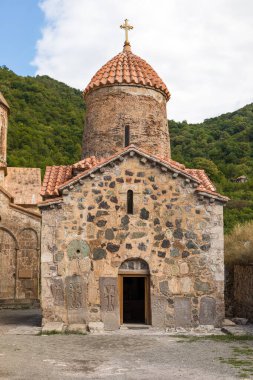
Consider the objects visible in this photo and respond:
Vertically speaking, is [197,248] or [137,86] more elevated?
[137,86]

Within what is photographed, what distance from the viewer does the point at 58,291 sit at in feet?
31.9

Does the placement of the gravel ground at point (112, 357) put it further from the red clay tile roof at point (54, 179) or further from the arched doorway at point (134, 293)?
the red clay tile roof at point (54, 179)

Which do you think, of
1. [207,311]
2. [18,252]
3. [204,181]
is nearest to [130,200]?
[204,181]

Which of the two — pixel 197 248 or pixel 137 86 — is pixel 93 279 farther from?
pixel 137 86

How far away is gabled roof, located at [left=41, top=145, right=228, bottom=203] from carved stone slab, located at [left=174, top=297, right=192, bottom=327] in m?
2.45

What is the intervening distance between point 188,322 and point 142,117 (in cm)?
550

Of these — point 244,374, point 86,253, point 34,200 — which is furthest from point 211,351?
point 34,200

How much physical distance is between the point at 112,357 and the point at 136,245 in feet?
10.9

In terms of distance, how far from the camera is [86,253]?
9.88 m

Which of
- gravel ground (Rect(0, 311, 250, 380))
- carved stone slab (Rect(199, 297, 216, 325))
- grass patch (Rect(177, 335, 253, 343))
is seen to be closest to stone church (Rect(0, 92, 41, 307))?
gravel ground (Rect(0, 311, 250, 380))

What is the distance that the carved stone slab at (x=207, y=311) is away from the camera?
9.78 m

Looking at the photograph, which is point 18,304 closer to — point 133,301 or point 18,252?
point 18,252

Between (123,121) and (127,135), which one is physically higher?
(123,121)

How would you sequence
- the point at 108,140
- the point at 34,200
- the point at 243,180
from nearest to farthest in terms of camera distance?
the point at 108,140 < the point at 34,200 < the point at 243,180
